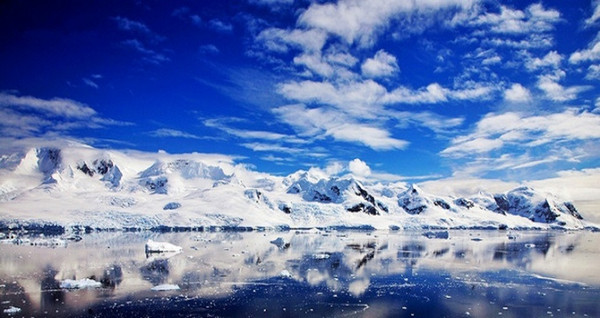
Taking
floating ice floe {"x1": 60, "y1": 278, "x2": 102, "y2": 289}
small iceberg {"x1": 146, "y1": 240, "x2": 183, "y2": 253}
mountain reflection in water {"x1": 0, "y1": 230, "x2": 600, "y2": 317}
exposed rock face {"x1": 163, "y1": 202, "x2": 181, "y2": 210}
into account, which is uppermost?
exposed rock face {"x1": 163, "y1": 202, "x2": 181, "y2": 210}

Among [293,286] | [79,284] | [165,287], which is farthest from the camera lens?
[293,286]

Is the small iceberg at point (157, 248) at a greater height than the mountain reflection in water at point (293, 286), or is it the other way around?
the small iceberg at point (157, 248)

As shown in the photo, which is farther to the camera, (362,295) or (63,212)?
(63,212)

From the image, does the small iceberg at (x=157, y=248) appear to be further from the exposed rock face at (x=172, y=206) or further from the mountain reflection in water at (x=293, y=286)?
the exposed rock face at (x=172, y=206)

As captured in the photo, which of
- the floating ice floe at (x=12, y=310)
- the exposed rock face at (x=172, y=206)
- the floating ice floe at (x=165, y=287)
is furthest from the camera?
the exposed rock face at (x=172, y=206)

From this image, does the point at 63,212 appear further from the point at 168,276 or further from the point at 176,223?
the point at 168,276

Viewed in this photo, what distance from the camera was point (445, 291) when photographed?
87.1 ft

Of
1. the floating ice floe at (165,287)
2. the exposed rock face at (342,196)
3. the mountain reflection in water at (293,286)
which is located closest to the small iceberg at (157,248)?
the mountain reflection in water at (293,286)

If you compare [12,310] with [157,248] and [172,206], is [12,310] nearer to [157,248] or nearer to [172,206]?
[157,248]

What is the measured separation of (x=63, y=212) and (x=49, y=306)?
4253 inches

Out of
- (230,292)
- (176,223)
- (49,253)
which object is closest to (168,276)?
(230,292)

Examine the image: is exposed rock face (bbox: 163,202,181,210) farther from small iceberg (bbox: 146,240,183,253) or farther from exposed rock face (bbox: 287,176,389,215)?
small iceberg (bbox: 146,240,183,253)

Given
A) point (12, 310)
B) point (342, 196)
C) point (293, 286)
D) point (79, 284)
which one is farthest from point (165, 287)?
point (342, 196)

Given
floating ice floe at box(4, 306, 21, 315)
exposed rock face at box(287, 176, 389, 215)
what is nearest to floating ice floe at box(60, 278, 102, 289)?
floating ice floe at box(4, 306, 21, 315)
